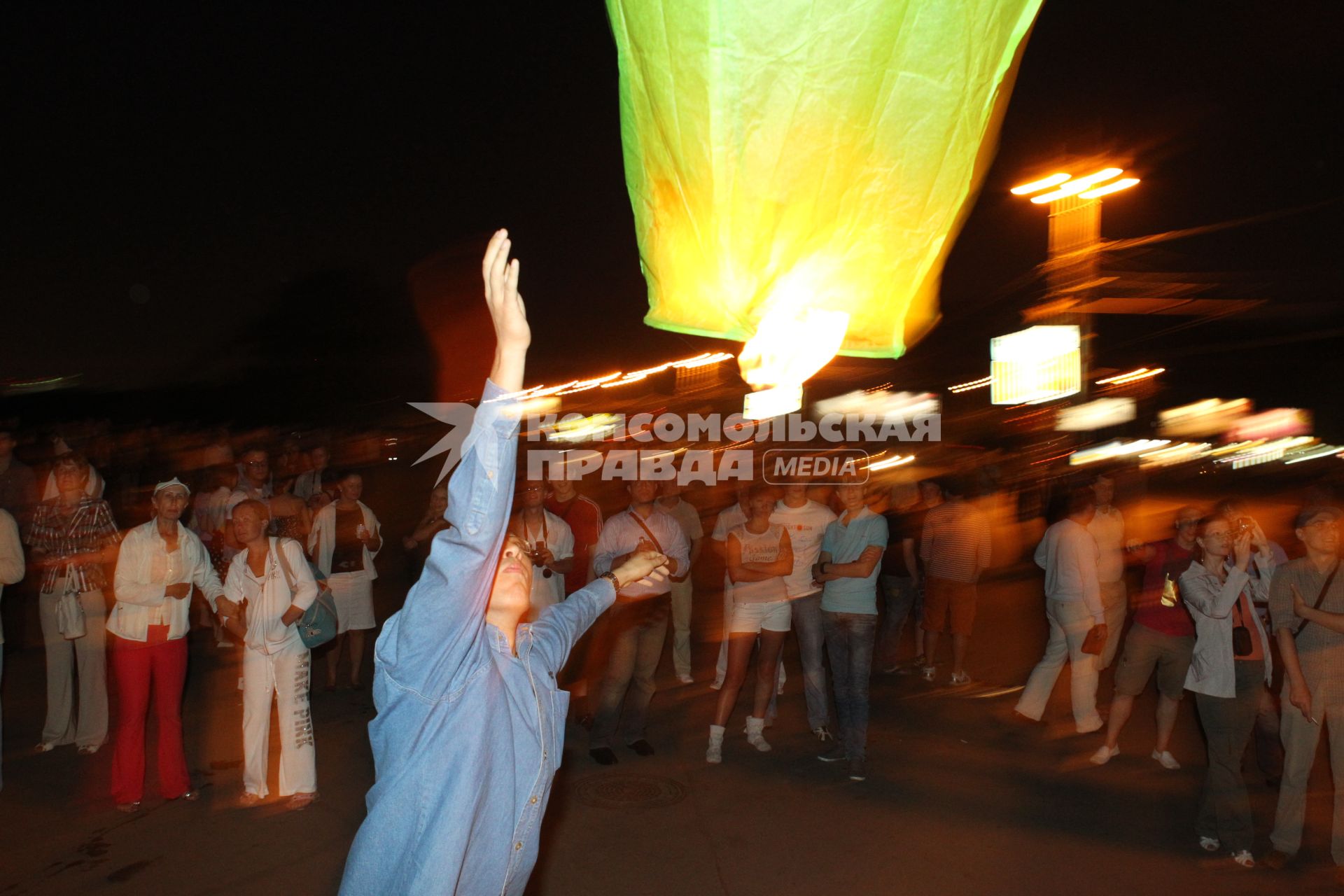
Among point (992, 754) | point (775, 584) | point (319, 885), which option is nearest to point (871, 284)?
point (319, 885)

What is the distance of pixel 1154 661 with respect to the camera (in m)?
6.04

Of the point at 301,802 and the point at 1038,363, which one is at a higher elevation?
the point at 1038,363

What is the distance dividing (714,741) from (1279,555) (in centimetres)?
405

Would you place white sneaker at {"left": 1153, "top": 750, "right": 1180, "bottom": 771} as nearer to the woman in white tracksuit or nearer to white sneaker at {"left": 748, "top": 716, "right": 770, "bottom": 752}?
white sneaker at {"left": 748, "top": 716, "right": 770, "bottom": 752}

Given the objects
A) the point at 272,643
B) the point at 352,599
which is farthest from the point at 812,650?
the point at 352,599

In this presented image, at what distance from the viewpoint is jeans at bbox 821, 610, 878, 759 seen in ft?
20.5

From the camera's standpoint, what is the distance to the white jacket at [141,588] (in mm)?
5430

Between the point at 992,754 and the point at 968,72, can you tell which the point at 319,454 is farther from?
the point at 968,72

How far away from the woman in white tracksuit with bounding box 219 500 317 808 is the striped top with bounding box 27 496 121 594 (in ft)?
3.97

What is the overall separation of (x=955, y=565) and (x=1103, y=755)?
2316mm

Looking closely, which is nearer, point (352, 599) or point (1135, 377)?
point (352, 599)

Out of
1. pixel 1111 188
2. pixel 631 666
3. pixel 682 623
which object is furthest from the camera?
pixel 1111 188

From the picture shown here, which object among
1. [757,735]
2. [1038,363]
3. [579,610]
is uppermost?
[1038,363]

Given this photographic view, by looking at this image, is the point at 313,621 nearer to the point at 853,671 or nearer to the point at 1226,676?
the point at 853,671
